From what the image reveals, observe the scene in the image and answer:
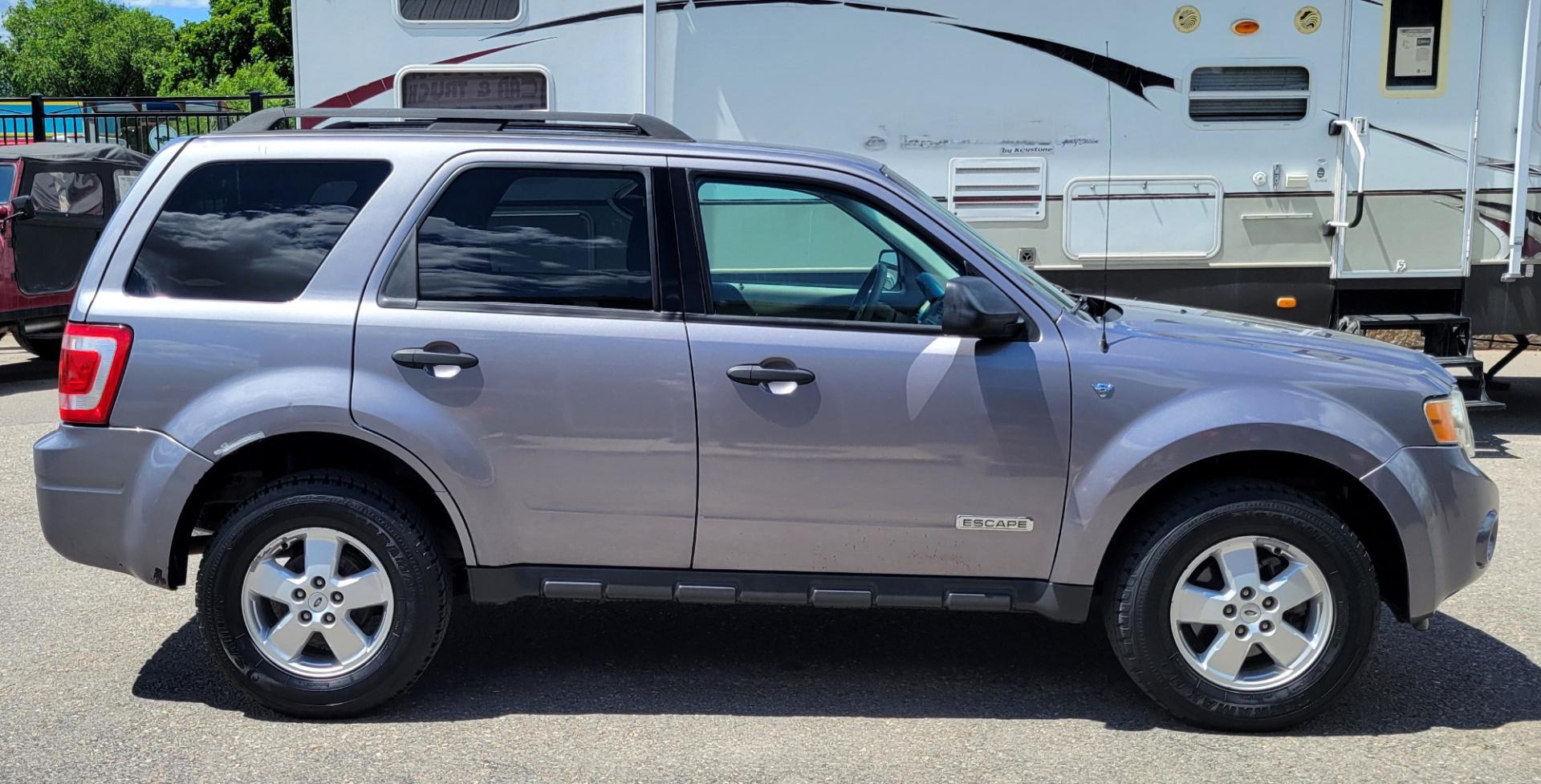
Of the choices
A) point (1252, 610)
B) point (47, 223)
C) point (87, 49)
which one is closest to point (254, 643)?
point (1252, 610)

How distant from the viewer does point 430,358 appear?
13.8ft

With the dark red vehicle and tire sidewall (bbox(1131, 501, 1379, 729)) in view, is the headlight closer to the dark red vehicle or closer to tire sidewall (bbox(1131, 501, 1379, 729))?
tire sidewall (bbox(1131, 501, 1379, 729))

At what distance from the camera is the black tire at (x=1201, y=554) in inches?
165

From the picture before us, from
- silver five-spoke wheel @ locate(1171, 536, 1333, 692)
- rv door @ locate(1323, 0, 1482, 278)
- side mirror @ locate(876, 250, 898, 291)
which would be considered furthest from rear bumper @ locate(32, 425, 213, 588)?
→ rv door @ locate(1323, 0, 1482, 278)

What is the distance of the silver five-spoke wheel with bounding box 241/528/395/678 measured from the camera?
4273 mm

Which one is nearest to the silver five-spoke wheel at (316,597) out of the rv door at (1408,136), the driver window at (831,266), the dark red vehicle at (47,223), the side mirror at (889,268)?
the driver window at (831,266)

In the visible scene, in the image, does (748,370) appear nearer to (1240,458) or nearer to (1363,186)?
(1240,458)

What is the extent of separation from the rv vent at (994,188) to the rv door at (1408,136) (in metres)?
1.79

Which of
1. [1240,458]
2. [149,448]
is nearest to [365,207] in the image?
[149,448]

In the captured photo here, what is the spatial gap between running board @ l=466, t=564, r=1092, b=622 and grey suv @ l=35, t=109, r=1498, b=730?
0.5 inches

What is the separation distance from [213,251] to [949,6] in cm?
502

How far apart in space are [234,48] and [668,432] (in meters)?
45.1

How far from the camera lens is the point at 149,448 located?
4254 millimetres

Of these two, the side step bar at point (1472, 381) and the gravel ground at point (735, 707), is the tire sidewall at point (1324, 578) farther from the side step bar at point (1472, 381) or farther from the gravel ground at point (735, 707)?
the side step bar at point (1472, 381)
